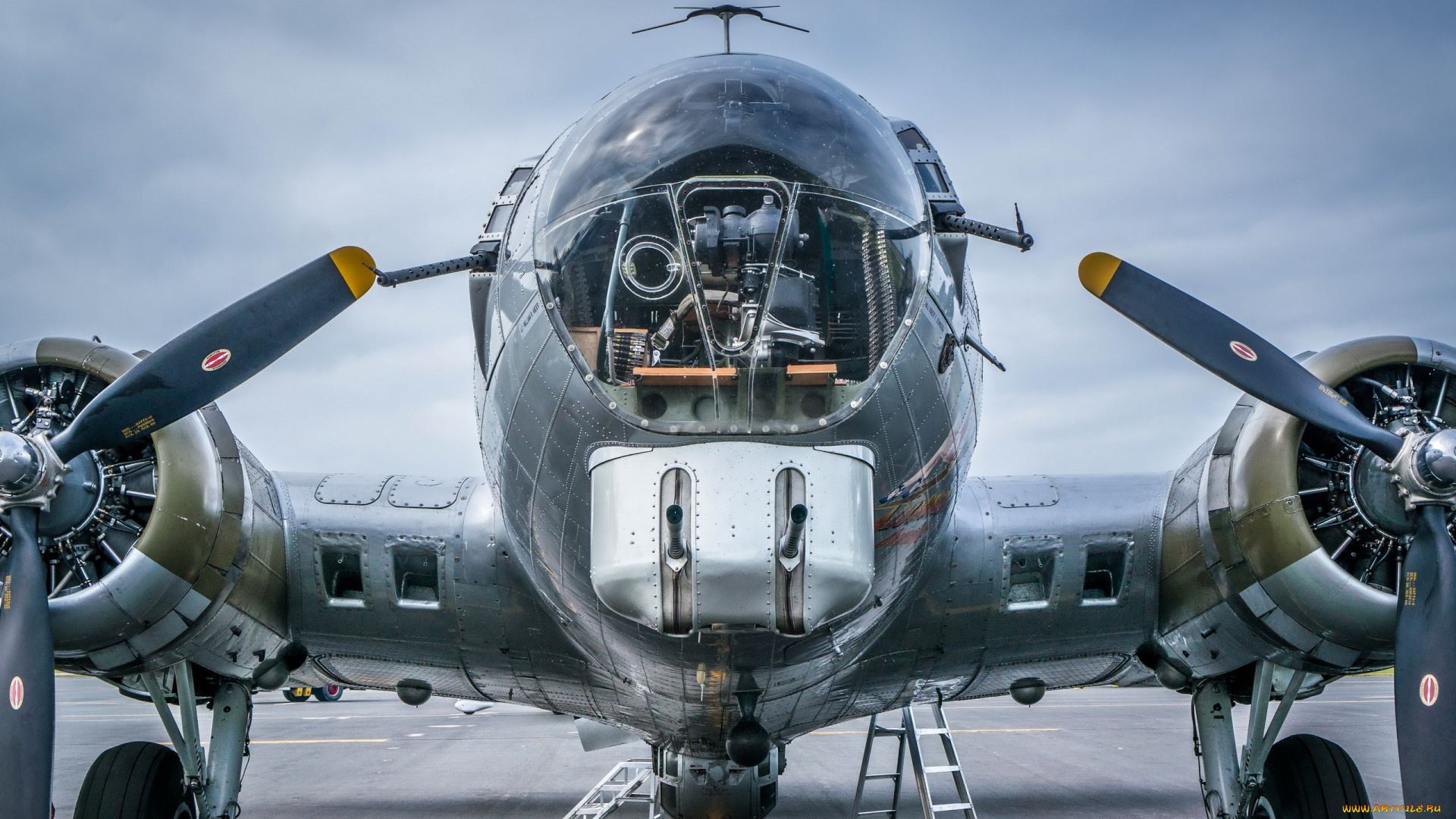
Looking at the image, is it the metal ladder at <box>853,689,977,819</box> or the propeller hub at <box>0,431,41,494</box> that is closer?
the propeller hub at <box>0,431,41,494</box>

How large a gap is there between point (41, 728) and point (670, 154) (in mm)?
4652

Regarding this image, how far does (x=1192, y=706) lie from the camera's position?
8070mm

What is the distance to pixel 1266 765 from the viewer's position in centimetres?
811

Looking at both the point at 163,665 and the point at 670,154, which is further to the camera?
the point at 163,665

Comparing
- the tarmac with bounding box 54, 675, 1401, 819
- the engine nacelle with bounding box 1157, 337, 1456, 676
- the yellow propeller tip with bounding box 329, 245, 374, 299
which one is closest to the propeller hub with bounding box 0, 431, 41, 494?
the yellow propeller tip with bounding box 329, 245, 374, 299

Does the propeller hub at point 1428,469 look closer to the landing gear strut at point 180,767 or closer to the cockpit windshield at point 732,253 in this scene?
the cockpit windshield at point 732,253

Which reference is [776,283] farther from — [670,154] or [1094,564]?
[1094,564]

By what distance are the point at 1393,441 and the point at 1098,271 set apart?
189cm

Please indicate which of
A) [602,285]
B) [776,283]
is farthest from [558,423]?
[776,283]

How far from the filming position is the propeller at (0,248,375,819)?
238 inches

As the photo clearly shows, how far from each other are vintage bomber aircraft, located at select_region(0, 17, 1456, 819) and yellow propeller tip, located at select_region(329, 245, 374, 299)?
0.02m

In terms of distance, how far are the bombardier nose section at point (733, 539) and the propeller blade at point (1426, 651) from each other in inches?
150

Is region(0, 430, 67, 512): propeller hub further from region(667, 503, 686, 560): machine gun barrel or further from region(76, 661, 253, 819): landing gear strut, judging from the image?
region(667, 503, 686, 560): machine gun barrel

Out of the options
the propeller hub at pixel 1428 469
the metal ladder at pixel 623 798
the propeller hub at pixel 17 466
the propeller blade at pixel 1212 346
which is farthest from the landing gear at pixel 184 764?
the propeller hub at pixel 1428 469
